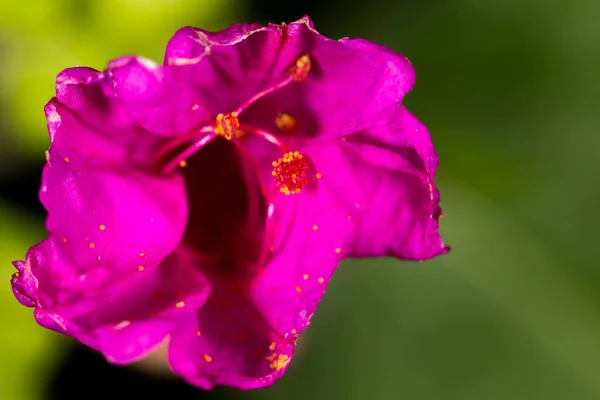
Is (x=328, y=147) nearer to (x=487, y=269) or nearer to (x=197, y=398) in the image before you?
(x=487, y=269)

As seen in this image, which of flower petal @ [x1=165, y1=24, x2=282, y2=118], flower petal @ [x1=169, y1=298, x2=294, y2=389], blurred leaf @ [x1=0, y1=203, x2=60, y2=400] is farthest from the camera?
blurred leaf @ [x1=0, y1=203, x2=60, y2=400]

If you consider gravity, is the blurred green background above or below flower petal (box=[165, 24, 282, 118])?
below

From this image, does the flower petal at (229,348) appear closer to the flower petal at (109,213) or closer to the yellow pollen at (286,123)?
the flower petal at (109,213)

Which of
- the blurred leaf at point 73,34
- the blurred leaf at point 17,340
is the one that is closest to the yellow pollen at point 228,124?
the blurred leaf at point 73,34

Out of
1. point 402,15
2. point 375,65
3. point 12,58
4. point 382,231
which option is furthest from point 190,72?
point 402,15

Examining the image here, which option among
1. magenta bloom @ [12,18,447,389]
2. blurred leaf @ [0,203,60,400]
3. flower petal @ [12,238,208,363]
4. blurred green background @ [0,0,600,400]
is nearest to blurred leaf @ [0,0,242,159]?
blurred green background @ [0,0,600,400]

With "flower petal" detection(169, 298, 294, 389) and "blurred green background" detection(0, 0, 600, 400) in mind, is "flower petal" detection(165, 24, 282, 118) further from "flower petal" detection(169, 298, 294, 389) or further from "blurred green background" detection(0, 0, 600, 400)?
"blurred green background" detection(0, 0, 600, 400)

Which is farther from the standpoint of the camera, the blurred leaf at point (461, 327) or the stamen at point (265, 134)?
the blurred leaf at point (461, 327)
